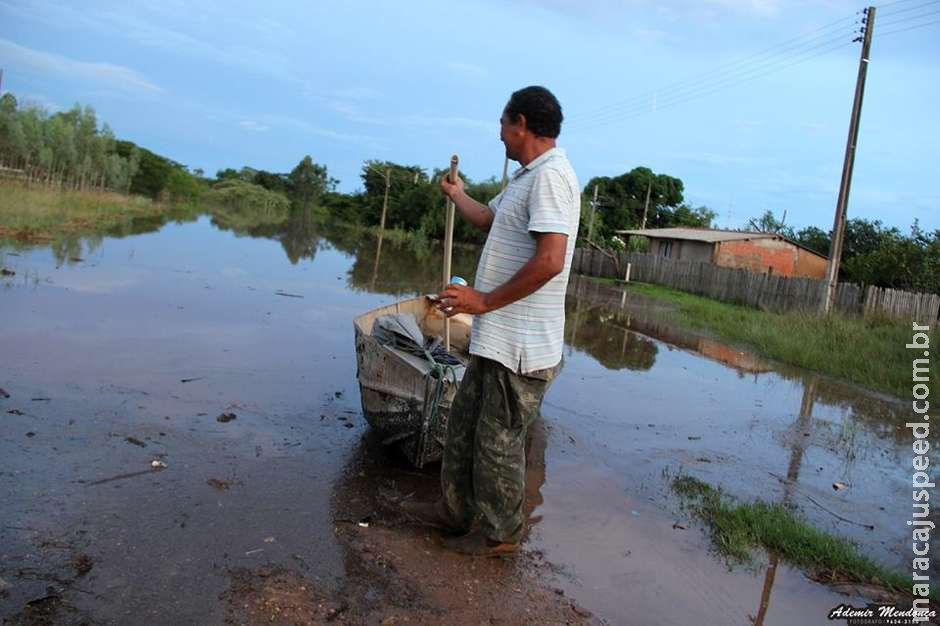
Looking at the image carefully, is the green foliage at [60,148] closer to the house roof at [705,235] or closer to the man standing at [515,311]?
the house roof at [705,235]

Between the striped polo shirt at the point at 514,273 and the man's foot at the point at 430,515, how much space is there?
3.30 ft

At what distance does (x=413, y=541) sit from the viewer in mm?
3803

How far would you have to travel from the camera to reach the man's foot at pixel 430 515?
12.7 ft

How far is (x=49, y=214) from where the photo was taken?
22672 millimetres

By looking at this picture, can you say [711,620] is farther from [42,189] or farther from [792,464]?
[42,189]

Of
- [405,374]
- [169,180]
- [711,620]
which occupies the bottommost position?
[711,620]

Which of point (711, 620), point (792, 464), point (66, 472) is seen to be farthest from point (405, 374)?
point (792, 464)

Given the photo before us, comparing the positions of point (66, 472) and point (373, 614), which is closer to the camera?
point (373, 614)

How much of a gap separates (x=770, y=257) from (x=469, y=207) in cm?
3330

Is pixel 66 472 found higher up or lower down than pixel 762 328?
lower down

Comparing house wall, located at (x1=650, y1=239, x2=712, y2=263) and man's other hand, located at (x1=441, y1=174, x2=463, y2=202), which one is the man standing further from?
house wall, located at (x1=650, y1=239, x2=712, y2=263)

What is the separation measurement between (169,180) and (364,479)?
61106 mm

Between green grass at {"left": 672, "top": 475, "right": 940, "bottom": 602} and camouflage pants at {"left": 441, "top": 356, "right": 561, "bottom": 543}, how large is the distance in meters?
1.64

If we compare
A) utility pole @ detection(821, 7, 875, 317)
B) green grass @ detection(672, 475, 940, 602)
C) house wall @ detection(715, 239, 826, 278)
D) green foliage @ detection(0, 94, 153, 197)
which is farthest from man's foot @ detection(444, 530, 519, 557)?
green foliage @ detection(0, 94, 153, 197)
